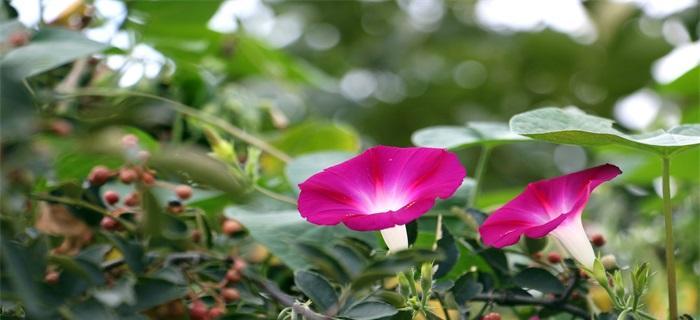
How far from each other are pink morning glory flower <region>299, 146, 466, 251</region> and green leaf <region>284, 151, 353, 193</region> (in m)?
0.19

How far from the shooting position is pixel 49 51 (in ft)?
1.72

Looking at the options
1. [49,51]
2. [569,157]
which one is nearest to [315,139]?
[49,51]

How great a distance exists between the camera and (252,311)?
1.69ft

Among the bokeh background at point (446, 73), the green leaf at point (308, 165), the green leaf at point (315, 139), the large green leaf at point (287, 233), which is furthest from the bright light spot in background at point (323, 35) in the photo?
the large green leaf at point (287, 233)

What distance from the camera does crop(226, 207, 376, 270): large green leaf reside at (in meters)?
0.57

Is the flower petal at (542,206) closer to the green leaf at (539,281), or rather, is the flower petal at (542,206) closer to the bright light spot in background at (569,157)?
the green leaf at (539,281)

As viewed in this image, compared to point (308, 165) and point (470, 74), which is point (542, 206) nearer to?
point (308, 165)

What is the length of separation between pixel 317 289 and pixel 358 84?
136 centimetres

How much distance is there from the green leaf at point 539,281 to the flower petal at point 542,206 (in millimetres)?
30

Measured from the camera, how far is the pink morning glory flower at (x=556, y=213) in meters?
0.49

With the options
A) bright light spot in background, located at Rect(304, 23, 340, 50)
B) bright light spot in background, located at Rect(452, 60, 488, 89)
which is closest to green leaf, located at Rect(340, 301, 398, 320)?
bright light spot in background, located at Rect(452, 60, 488, 89)

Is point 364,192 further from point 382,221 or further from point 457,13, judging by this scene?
Result: point 457,13

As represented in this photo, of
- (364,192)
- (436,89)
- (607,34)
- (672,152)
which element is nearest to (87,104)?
(364,192)

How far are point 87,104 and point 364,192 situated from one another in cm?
36
